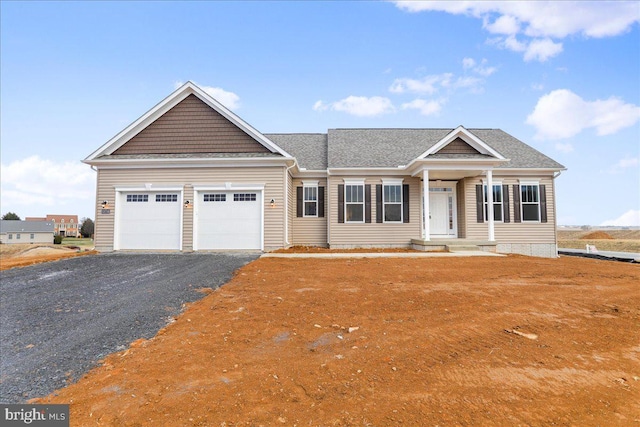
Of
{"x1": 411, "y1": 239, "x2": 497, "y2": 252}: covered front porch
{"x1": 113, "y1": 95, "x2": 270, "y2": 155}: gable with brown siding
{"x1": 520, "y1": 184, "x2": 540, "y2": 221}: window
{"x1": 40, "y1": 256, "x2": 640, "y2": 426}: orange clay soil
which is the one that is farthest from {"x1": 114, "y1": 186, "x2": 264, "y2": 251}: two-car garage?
{"x1": 520, "y1": 184, "x2": 540, "y2": 221}: window

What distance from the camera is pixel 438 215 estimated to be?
1552cm

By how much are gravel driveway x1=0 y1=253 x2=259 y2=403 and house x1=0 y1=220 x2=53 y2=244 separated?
70167mm

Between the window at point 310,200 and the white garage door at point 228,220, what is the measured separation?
2.92 metres

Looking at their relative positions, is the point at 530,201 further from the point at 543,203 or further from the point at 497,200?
the point at 497,200

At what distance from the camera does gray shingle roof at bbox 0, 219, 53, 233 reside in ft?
197

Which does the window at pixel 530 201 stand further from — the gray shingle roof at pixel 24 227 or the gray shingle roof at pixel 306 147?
the gray shingle roof at pixel 24 227

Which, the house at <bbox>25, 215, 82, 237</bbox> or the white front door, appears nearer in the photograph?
the white front door

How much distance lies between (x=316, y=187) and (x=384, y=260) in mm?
5990

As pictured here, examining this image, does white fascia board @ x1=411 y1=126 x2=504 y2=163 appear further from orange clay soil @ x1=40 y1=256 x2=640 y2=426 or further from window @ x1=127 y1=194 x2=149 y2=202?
window @ x1=127 y1=194 x2=149 y2=202

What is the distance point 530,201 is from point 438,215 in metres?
4.60

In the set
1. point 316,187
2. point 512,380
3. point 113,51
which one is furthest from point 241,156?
point 512,380

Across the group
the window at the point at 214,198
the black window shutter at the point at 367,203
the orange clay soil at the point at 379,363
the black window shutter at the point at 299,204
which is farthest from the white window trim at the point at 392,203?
the orange clay soil at the point at 379,363

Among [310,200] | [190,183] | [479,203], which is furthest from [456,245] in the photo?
[190,183]

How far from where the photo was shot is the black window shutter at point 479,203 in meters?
15.2
